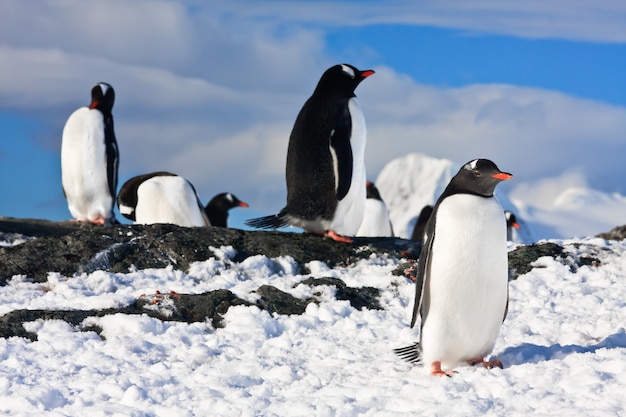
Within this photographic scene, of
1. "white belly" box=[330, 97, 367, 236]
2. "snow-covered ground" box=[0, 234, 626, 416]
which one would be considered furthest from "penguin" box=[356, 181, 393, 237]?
"snow-covered ground" box=[0, 234, 626, 416]

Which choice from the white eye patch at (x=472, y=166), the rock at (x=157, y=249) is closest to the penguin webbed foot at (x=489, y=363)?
the white eye patch at (x=472, y=166)

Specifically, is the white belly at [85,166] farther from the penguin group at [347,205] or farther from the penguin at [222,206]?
the penguin at [222,206]

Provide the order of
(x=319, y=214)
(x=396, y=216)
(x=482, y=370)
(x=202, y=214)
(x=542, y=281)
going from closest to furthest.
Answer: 1. (x=482, y=370)
2. (x=542, y=281)
3. (x=319, y=214)
4. (x=202, y=214)
5. (x=396, y=216)

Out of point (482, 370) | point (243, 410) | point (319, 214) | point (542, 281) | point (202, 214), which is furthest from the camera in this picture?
point (202, 214)

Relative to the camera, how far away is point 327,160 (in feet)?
30.2

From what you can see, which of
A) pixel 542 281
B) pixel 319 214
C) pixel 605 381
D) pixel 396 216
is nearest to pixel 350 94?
pixel 319 214

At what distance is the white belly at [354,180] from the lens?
30.4 feet

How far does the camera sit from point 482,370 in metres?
5.38

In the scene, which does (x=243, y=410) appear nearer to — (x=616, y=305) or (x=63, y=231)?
(x=616, y=305)

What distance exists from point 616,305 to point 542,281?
0.79m

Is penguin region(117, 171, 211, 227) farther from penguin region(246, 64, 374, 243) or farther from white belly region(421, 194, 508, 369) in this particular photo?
white belly region(421, 194, 508, 369)

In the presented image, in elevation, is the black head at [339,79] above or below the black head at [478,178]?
above

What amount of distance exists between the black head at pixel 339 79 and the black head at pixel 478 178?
403 centimetres

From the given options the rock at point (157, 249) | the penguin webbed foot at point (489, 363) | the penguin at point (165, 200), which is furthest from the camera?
the penguin at point (165, 200)
